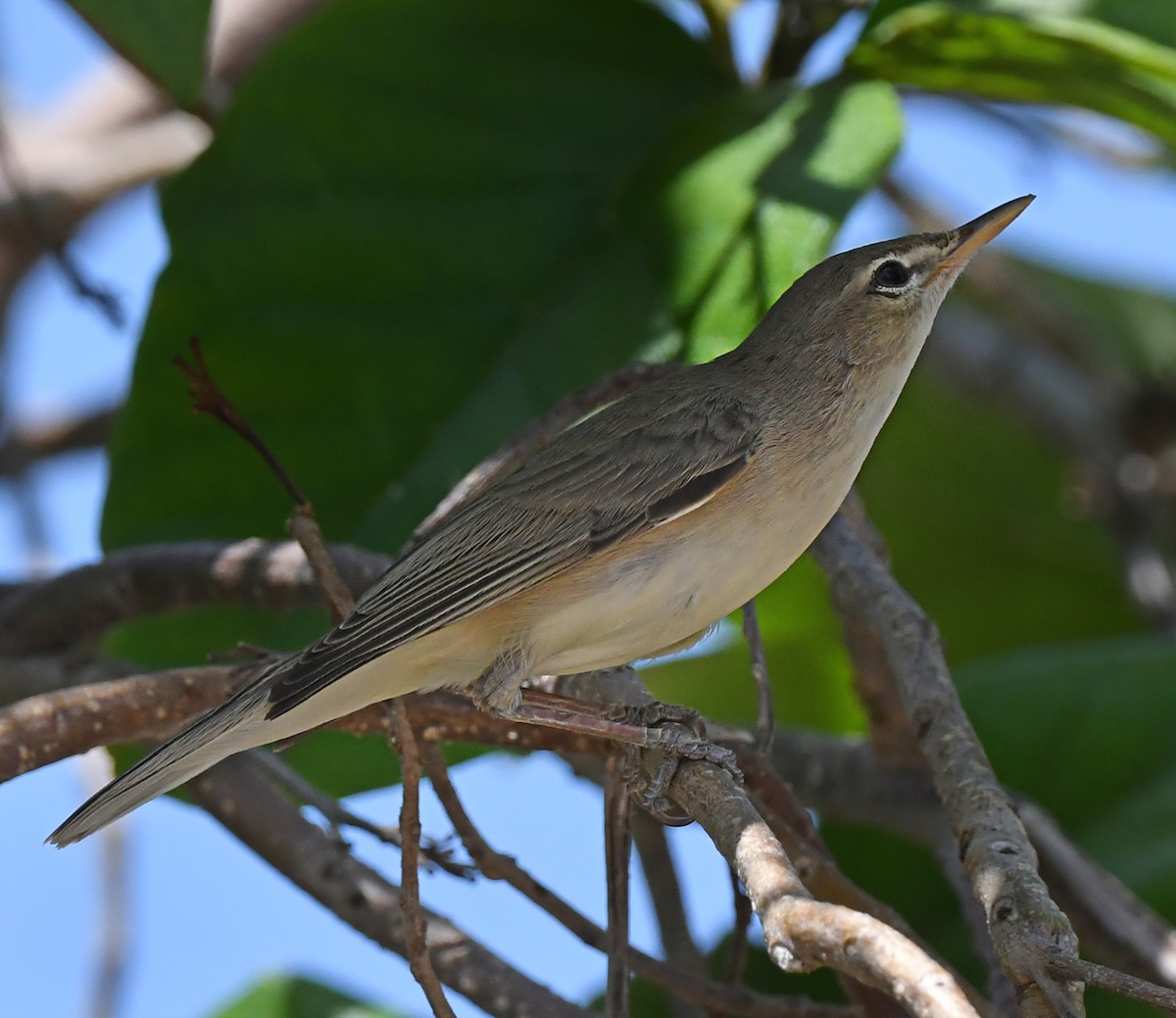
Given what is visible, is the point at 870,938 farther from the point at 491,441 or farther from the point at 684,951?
the point at 491,441

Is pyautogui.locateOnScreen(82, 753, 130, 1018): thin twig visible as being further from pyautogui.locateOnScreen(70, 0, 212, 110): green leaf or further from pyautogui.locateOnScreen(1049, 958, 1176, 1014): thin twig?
pyautogui.locateOnScreen(1049, 958, 1176, 1014): thin twig

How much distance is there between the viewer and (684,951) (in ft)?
9.86

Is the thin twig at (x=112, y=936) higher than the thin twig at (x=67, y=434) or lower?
Answer: lower

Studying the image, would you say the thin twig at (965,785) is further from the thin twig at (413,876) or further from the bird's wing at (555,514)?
the thin twig at (413,876)

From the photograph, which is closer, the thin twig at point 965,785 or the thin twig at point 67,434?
the thin twig at point 965,785

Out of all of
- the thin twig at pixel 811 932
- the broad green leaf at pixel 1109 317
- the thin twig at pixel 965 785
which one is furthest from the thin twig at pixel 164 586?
the broad green leaf at pixel 1109 317

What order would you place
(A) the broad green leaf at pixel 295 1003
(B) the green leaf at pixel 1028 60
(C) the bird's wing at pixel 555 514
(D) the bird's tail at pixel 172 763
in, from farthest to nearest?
1. (A) the broad green leaf at pixel 295 1003
2. (B) the green leaf at pixel 1028 60
3. (C) the bird's wing at pixel 555 514
4. (D) the bird's tail at pixel 172 763

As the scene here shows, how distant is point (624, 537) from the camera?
2807 millimetres

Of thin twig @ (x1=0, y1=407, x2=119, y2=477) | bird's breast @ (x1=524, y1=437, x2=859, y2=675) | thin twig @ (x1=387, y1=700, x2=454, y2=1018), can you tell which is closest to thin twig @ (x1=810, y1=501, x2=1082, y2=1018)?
bird's breast @ (x1=524, y1=437, x2=859, y2=675)

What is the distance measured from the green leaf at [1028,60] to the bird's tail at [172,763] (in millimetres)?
1925

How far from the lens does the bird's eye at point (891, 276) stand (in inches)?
121

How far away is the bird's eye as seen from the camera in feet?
10.1

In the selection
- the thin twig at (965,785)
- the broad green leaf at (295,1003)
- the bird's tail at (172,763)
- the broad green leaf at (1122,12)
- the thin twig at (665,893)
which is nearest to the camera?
the thin twig at (965,785)

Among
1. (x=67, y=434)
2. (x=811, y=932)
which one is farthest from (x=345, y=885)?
(x=67, y=434)
